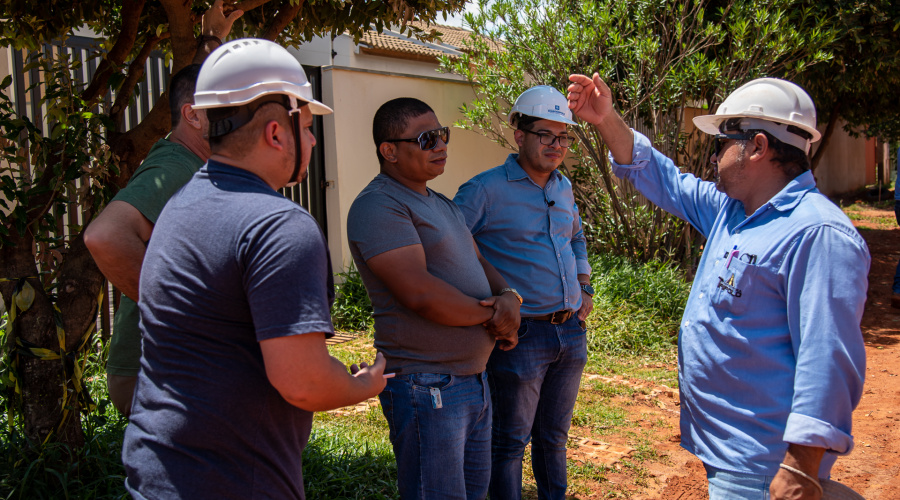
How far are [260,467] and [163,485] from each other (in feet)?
0.72

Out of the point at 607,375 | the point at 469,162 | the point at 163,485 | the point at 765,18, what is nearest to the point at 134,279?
the point at 163,485

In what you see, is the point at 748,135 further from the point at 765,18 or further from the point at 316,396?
the point at 765,18

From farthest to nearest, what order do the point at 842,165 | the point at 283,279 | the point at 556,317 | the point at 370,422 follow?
the point at 842,165
the point at 370,422
the point at 556,317
the point at 283,279

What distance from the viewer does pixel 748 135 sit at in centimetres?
233

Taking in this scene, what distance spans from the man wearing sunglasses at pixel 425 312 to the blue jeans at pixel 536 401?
43 centimetres

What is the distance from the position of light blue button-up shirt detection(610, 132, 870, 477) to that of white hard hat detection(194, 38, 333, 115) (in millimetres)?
1419

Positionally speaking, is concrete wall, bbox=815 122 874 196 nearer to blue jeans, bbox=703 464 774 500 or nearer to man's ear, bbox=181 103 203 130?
blue jeans, bbox=703 464 774 500

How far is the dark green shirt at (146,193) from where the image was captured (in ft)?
7.66

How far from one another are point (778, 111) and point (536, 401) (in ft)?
5.55

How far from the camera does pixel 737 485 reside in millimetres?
2221

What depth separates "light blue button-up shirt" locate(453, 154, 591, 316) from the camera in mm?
3484

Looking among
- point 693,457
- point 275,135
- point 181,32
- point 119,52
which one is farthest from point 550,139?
point 693,457

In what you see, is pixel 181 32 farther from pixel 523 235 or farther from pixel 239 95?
pixel 239 95

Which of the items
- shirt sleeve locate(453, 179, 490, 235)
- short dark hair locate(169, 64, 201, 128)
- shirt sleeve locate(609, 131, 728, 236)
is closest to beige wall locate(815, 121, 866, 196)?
shirt sleeve locate(453, 179, 490, 235)
